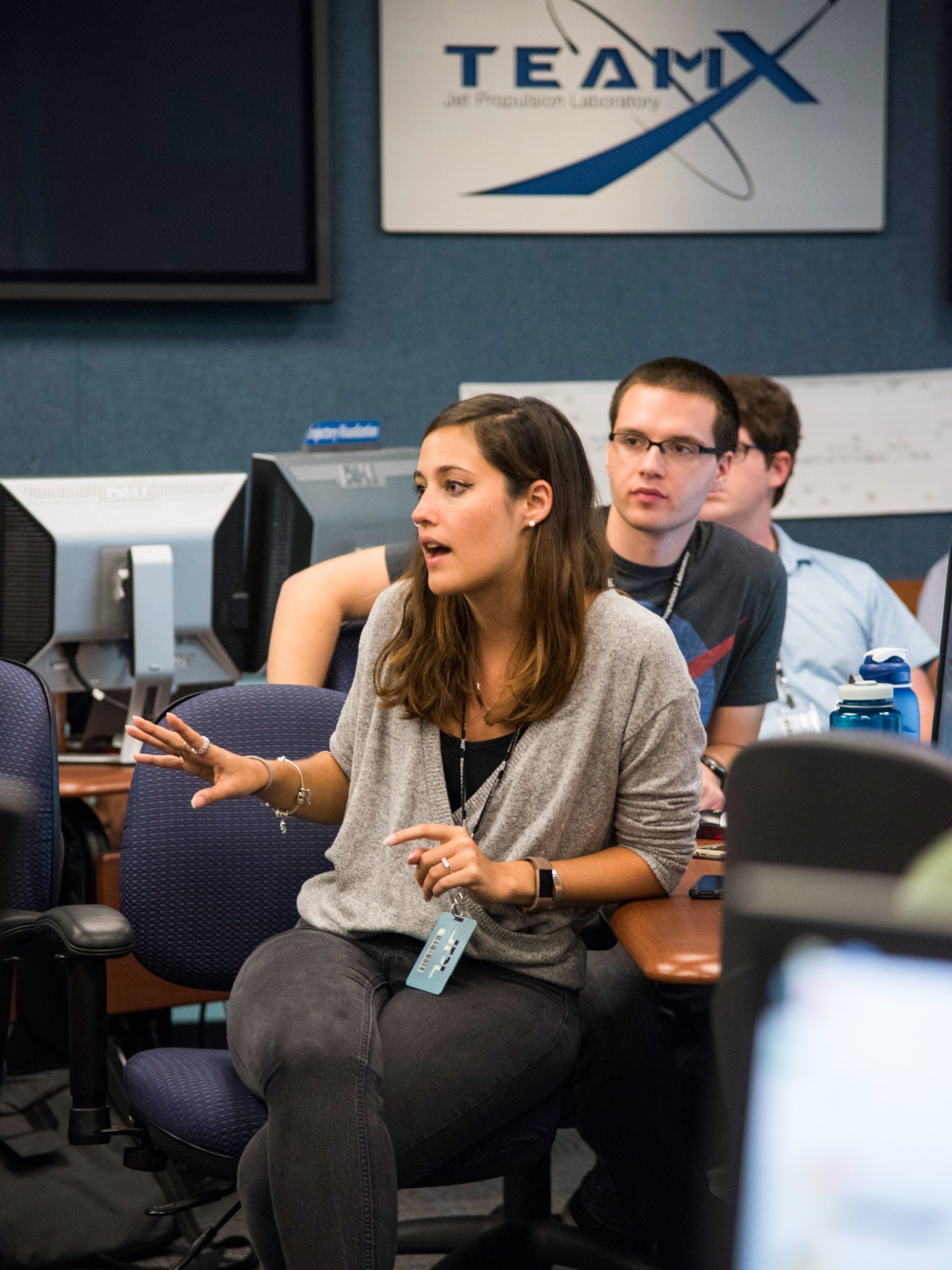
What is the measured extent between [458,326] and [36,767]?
2.16 meters

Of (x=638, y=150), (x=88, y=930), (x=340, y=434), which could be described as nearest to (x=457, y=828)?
(x=88, y=930)

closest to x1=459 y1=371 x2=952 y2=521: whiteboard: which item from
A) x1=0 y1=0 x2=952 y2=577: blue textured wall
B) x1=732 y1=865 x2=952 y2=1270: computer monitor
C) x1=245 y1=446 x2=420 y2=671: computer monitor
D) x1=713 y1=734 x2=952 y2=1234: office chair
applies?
x1=0 y1=0 x2=952 y2=577: blue textured wall

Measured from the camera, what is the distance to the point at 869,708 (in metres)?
1.53

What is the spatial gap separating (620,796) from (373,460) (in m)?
1.07

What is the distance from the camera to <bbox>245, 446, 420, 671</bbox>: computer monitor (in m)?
2.37

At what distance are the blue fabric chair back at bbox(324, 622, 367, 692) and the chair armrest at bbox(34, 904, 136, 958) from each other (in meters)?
0.62

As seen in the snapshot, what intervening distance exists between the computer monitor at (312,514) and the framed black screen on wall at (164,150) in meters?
1.15

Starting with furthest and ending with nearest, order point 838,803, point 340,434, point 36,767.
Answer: point 340,434, point 36,767, point 838,803

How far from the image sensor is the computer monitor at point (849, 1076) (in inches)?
13.5

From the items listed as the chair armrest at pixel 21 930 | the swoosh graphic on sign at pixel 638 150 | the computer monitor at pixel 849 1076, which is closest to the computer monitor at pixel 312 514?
the chair armrest at pixel 21 930

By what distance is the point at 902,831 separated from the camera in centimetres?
66

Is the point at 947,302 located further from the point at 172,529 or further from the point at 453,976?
the point at 453,976

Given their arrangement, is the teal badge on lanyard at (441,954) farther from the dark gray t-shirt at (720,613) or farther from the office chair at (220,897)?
the dark gray t-shirt at (720,613)

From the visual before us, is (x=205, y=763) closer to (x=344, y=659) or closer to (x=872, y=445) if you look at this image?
(x=344, y=659)
